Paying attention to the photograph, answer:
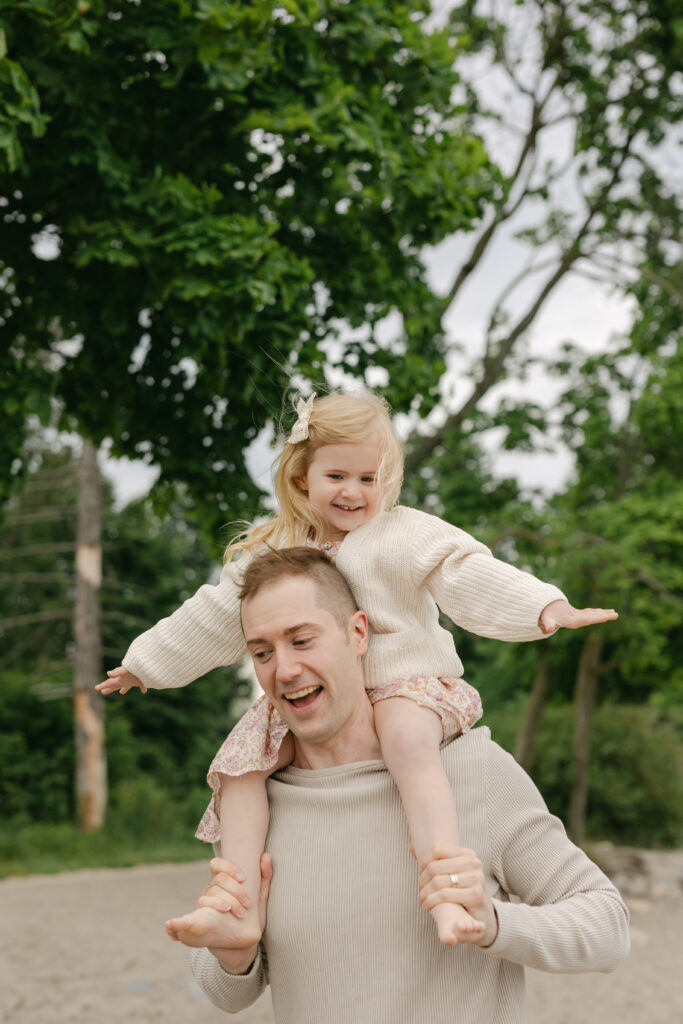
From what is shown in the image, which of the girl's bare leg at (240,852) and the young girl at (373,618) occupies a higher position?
the young girl at (373,618)

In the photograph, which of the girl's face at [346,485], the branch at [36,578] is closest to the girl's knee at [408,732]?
the girl's face at [346,485]

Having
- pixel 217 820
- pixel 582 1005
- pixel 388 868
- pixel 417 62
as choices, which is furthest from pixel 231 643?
pixel 582 1005

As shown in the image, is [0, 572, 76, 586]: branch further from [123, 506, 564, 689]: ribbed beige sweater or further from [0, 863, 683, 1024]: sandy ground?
[123, 506, 564, 689]: ribbed beige sweater

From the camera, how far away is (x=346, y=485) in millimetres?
2301

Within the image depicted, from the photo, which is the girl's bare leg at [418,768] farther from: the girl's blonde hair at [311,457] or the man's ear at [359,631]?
the girl's blonde hair at [311,457]

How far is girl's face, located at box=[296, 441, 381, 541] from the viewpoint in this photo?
7.57 feet

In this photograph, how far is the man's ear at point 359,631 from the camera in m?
2.04

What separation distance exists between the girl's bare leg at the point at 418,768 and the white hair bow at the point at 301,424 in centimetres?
67

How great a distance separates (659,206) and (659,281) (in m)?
1.69

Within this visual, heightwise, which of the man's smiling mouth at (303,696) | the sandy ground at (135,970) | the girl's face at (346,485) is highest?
the girl's face at (346,485)

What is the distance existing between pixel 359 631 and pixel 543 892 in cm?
61

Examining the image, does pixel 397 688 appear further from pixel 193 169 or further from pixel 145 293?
pixel 193 169

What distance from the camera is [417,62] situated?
5.66 metres

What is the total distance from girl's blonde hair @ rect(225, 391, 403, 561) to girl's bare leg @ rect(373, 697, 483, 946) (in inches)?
19.4
